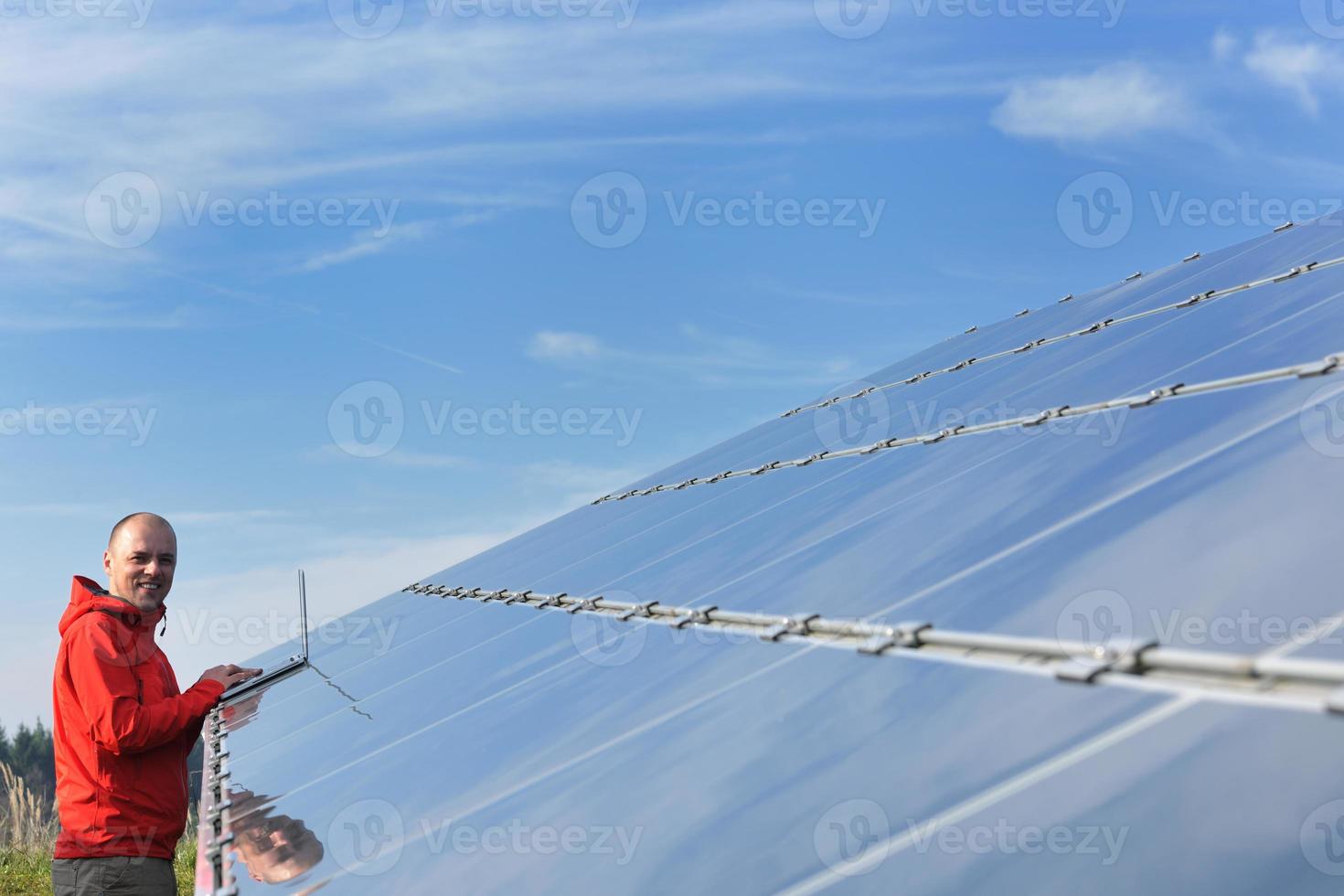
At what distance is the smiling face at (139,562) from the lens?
6.39m

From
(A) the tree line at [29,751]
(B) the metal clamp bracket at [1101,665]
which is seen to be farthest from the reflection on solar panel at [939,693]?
(A) the tree line at [29,751]

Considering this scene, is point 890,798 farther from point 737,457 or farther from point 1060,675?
point 737,457

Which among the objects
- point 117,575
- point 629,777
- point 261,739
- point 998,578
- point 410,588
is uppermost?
point 410,588

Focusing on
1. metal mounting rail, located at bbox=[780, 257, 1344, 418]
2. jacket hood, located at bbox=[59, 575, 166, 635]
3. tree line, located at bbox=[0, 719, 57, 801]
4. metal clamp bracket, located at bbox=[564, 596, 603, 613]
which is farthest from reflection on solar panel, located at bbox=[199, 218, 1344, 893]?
tree line, located at bbox=[0, 719, 57, 801]

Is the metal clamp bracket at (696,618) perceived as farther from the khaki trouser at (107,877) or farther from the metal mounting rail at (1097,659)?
the khaki trouser at (107,877)

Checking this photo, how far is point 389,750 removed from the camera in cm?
540

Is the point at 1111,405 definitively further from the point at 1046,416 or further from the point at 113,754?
the point at 113,754

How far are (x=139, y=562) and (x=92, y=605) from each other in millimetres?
523

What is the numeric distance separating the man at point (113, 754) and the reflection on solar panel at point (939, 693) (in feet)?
1.22

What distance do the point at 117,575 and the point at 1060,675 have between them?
5.38m

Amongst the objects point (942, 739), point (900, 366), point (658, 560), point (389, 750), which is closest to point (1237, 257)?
point (900, 366)

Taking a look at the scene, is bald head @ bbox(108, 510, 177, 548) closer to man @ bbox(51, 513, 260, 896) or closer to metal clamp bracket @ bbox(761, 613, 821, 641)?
man @ bbox(51, 513, 260, 896)

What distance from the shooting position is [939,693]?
292cm

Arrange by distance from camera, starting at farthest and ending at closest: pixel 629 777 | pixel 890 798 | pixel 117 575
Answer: pixel 117 575
pixel 629 777
pixel 890 798
